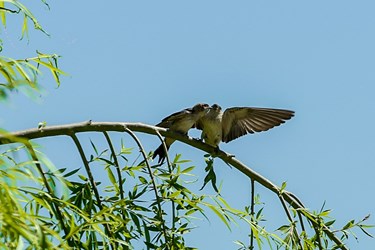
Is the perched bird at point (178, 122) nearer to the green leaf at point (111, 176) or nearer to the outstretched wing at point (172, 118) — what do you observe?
the outstretched wing at point (172, 118)

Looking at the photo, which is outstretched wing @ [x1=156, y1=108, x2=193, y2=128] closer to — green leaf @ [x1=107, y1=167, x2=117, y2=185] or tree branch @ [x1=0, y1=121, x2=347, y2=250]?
tree branch @ [x1=0, y1=121, x2=347, y2=250]

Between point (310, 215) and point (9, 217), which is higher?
point (310, 215)

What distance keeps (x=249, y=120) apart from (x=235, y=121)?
0.12 m

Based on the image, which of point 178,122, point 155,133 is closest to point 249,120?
Result: point 178,122

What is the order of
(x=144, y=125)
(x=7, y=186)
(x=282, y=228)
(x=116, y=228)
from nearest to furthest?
(x=7, y=186)
(x=116, y=228)
(x=144, y=125)
(x=282, y=228)

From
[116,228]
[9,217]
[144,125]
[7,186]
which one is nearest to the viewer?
[9,217]

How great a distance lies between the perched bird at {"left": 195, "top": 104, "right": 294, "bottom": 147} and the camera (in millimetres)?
5058

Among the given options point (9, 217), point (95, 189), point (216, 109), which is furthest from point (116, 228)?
point (216, 109)

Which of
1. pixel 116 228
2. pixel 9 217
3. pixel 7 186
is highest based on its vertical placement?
pixel 116 228

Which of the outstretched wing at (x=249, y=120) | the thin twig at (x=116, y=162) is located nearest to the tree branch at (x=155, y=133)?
the thin twig at (x=116, y=162)

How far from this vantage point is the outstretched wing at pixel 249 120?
17.1 ft

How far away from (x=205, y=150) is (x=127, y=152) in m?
0.32

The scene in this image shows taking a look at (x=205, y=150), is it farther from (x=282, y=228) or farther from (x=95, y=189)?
(x=95, y=189)

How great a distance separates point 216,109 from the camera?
5176mm
